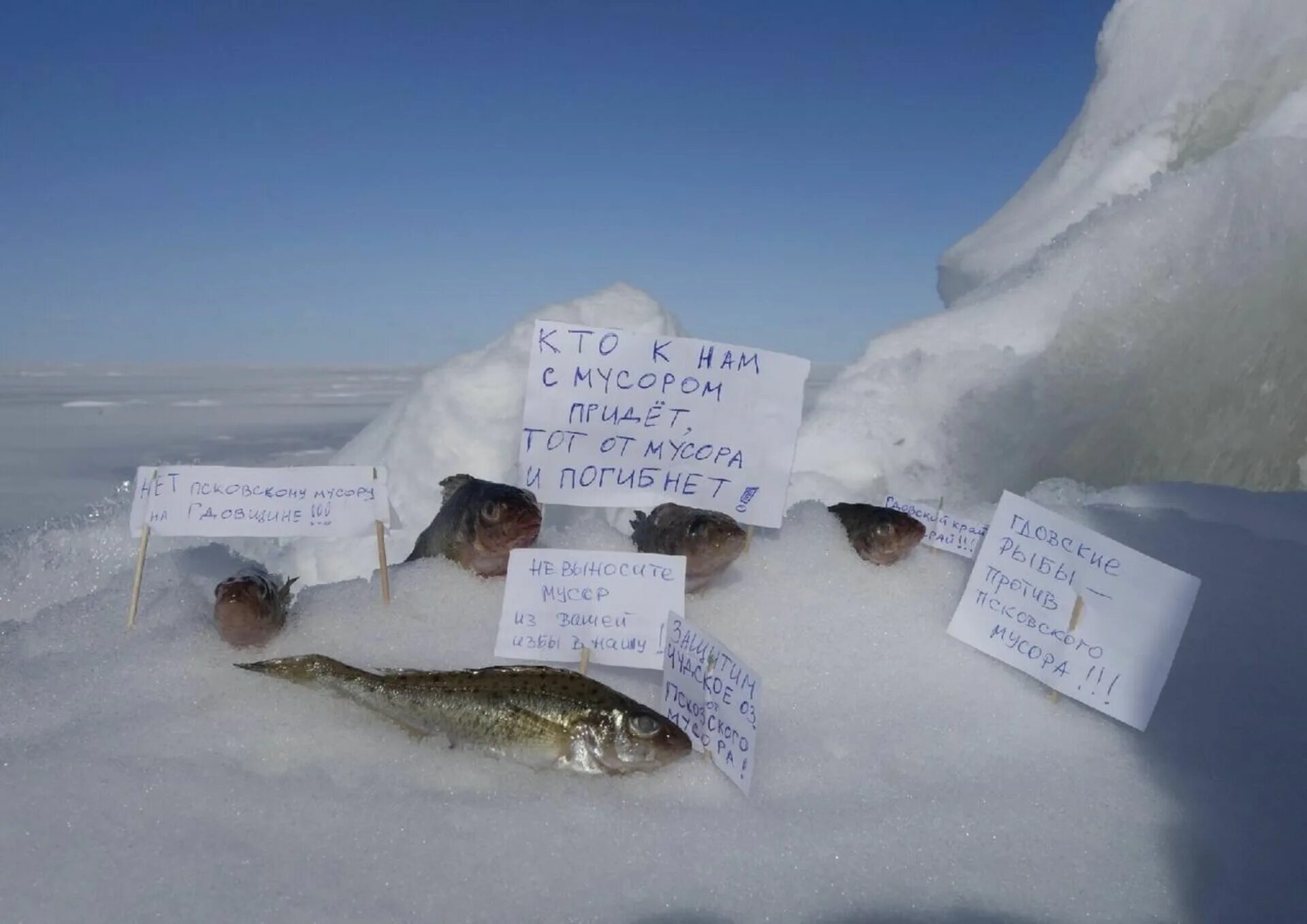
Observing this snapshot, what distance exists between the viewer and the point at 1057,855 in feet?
4.51

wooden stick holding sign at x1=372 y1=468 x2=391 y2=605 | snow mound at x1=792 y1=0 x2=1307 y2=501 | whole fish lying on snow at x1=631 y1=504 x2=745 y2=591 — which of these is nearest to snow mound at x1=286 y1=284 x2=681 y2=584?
snow mound at x1=792 y1=0 x2=1307 y2=501

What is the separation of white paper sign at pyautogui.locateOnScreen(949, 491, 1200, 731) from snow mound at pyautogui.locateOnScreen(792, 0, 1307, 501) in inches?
67.7

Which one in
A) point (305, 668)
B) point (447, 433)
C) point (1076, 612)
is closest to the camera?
point (305, 668)

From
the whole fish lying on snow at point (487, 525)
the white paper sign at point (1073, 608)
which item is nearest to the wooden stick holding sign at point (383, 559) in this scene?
the whole fish lying on snow at point (487, 525)

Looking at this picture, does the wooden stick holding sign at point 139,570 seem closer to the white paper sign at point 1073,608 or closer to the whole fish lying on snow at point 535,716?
the whole fish lying on snow at point 535,716

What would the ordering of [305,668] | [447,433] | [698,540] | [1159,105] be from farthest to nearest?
[447,433]
[1159,105]
[698,540]
[305,668]

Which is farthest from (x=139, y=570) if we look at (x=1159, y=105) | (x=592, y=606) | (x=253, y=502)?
(x=1159, y=105)

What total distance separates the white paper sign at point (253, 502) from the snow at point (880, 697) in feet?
0.67

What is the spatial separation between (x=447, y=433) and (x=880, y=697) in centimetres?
331

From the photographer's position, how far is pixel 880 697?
6.00 feet

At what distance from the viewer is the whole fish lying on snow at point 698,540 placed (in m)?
1.89

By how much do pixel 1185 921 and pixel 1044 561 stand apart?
754 millimetres

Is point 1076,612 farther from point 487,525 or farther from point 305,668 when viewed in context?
point 305,668

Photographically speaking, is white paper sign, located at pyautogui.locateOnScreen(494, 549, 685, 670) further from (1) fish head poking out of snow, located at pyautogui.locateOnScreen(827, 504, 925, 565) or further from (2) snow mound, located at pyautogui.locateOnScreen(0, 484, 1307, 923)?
(1) fish head poking out of snow, located at pyautogui.locateOnScreen(827, 504, 925, 565)
